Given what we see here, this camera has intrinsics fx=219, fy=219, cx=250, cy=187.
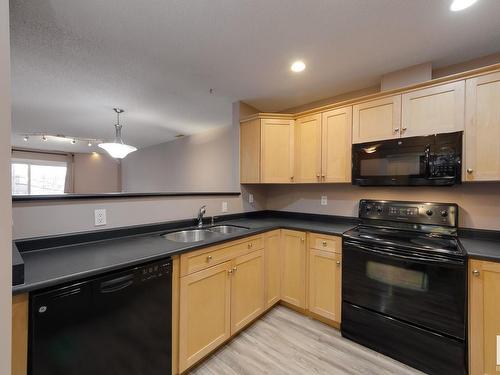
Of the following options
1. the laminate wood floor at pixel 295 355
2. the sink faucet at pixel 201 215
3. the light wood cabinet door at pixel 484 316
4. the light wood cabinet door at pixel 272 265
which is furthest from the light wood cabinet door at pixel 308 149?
the laminate wood floor at pixel 295 355

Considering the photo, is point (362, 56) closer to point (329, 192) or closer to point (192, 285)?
point (329, 192)

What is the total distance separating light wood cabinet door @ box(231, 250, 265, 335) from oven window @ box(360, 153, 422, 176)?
1.33 meters

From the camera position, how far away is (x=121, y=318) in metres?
1.17

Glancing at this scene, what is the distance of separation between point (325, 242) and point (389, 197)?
2.81 ft

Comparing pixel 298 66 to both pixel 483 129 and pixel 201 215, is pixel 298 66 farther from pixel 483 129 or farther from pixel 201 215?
pixel 201 215

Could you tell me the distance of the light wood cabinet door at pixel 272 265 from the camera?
2249 millimetres

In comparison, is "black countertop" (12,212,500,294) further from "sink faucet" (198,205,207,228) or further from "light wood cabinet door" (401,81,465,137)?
"light wood cabinet door" (401,81,465,137)

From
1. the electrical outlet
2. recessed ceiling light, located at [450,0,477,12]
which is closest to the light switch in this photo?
recessed ceiling light, located at [450,0,477,12]

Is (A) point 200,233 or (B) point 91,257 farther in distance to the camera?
(A) point 200,233

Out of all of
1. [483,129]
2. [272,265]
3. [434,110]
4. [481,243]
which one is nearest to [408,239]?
[481,243]

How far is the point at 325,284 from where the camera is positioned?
211cm

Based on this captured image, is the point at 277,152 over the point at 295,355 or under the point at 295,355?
over

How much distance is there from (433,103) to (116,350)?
2.81 m

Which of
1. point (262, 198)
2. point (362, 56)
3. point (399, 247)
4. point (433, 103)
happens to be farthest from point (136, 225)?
point (433, 103)
